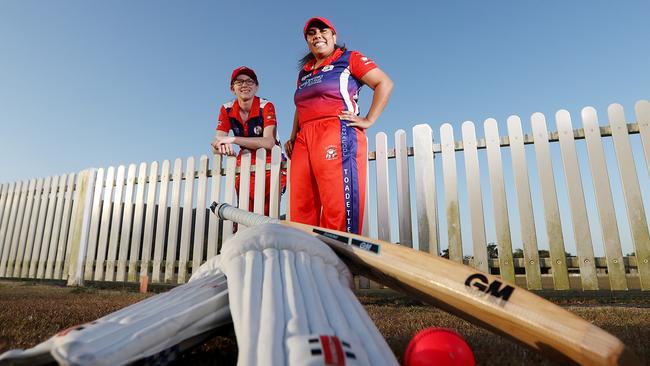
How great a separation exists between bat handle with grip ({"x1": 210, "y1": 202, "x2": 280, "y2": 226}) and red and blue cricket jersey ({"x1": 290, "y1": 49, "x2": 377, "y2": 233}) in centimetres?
63

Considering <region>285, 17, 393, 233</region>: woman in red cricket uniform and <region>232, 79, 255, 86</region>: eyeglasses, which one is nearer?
<region>285, 17, 393, 233</region>: woman in red cricket uniform

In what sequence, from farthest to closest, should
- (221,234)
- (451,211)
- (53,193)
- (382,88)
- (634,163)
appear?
(53,193)
(221,234)
(451,211)
(634,163)
(382,88)

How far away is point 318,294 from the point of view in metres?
1.15

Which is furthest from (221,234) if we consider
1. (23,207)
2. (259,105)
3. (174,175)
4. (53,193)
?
(23,207)

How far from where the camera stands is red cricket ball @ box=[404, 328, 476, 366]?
1.13 meters

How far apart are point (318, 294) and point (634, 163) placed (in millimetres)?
3637

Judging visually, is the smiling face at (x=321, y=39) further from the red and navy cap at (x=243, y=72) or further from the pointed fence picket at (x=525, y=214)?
the pointed fence picket at (x=525, y=214)

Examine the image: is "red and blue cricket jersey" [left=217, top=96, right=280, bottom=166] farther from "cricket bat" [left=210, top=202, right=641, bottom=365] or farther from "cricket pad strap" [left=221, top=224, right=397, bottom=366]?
"cricket pad strap" [left=221, top=224, right=397, bottom=366]

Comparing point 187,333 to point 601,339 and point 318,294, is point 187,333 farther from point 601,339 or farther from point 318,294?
point 601,339

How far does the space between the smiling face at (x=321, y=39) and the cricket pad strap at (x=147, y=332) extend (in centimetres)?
212

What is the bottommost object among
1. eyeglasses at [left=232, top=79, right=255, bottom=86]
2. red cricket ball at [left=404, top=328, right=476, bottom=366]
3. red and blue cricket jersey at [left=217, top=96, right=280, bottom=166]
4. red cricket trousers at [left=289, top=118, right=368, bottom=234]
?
red cricket ball at [left=404, top=328, right=476, bottom=366]

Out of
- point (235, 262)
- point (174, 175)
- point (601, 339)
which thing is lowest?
point (601, 339)

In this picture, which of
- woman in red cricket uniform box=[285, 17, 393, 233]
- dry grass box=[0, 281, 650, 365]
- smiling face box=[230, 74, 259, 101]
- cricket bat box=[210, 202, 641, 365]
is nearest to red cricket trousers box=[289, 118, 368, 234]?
woman in red cricket uniform box=[285, 17, 393, 233]

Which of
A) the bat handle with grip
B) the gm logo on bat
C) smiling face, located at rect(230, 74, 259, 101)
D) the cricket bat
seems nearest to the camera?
the cricket bat
